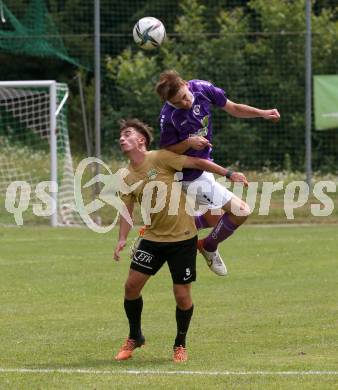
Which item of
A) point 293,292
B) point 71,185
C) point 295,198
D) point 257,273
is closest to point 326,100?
point 295,198

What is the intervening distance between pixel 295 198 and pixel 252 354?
1346 centimetres

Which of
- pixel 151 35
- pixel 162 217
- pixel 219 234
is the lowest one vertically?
pixel 219 234

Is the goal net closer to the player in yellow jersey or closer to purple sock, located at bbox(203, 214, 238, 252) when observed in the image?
purple sock, located at bbox(203, 214, 238, 252)

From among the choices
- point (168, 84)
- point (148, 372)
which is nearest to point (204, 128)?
point (168, 84)

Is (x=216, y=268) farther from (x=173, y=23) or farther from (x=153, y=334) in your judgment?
(x=173, y=23)

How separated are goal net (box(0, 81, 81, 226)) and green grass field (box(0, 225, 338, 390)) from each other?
9.04ft

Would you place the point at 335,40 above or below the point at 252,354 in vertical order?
above

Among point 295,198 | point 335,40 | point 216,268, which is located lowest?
point 295,198

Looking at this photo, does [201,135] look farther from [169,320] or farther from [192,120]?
[169,320]

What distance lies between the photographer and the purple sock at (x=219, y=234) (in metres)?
9.98

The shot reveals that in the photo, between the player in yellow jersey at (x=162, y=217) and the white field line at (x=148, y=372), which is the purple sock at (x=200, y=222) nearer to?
the player in yellow jersey at (x=162, y=217)

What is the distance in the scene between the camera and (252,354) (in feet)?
29.0

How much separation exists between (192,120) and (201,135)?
0.50 feet

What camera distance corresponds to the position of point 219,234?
9.98 metres
